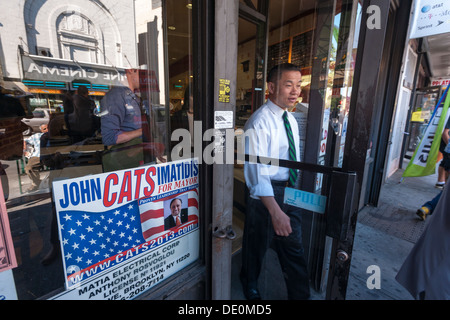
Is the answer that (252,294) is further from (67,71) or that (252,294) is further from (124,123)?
(67,71)

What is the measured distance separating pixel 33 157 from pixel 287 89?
1906 millimetres

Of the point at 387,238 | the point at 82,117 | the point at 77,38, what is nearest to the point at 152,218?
the point at 82,117

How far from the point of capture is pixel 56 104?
4.72 ft

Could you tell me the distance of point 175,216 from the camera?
5.32ft

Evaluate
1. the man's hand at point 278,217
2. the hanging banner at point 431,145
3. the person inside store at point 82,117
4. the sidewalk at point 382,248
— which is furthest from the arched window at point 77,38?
the hanging banner at point 431,145

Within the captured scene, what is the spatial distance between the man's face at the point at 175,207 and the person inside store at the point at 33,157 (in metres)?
0.77

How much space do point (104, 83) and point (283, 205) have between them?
5.44 ft

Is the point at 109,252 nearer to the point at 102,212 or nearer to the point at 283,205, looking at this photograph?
the point at 102,212

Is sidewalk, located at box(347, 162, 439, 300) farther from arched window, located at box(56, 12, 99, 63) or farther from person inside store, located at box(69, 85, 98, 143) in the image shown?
arched window, located at box(56, 12, 99, 63)

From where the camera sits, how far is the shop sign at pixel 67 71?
124 cm

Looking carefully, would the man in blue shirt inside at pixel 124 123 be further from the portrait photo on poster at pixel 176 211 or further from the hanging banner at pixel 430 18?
the hanging banner at pixel 430 18

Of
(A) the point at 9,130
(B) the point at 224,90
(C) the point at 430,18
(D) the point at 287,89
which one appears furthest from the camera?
(C) the point at 430,18

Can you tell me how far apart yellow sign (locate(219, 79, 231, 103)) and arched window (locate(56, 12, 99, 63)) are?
820 mm
